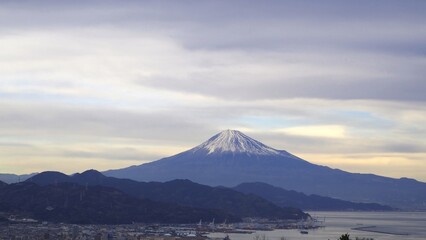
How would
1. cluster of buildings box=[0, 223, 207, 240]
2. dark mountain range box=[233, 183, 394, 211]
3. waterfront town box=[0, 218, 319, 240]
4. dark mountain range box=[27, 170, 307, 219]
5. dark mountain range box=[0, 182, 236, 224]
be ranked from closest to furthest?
cluster of buildings box=[0, 223, 207, 240] → waterfront town box=[0, 218, 319, 240] → dark mountain range box=[0, 182, 236, 224] → dark mountain range box=[27, 170, 307, 219] → dark mountain range box=[233, 183, 394, 211]

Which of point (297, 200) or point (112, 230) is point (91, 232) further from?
point (297, 200)

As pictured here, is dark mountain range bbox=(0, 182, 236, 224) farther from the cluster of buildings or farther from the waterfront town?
the cluster of buildings

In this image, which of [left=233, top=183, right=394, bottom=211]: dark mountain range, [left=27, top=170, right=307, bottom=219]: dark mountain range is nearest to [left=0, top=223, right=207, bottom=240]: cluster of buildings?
[left=27, top=170, right=307, bottom=219]: dark mountain range

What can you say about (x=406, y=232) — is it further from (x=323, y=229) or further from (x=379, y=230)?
(x=323, y=229)

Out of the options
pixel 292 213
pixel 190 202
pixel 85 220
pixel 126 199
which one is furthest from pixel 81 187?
pixel 292 213

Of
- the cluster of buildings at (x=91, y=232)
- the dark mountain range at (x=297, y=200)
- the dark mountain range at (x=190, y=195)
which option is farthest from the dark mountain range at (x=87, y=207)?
the dark mountain range at (x=297, y=200)
